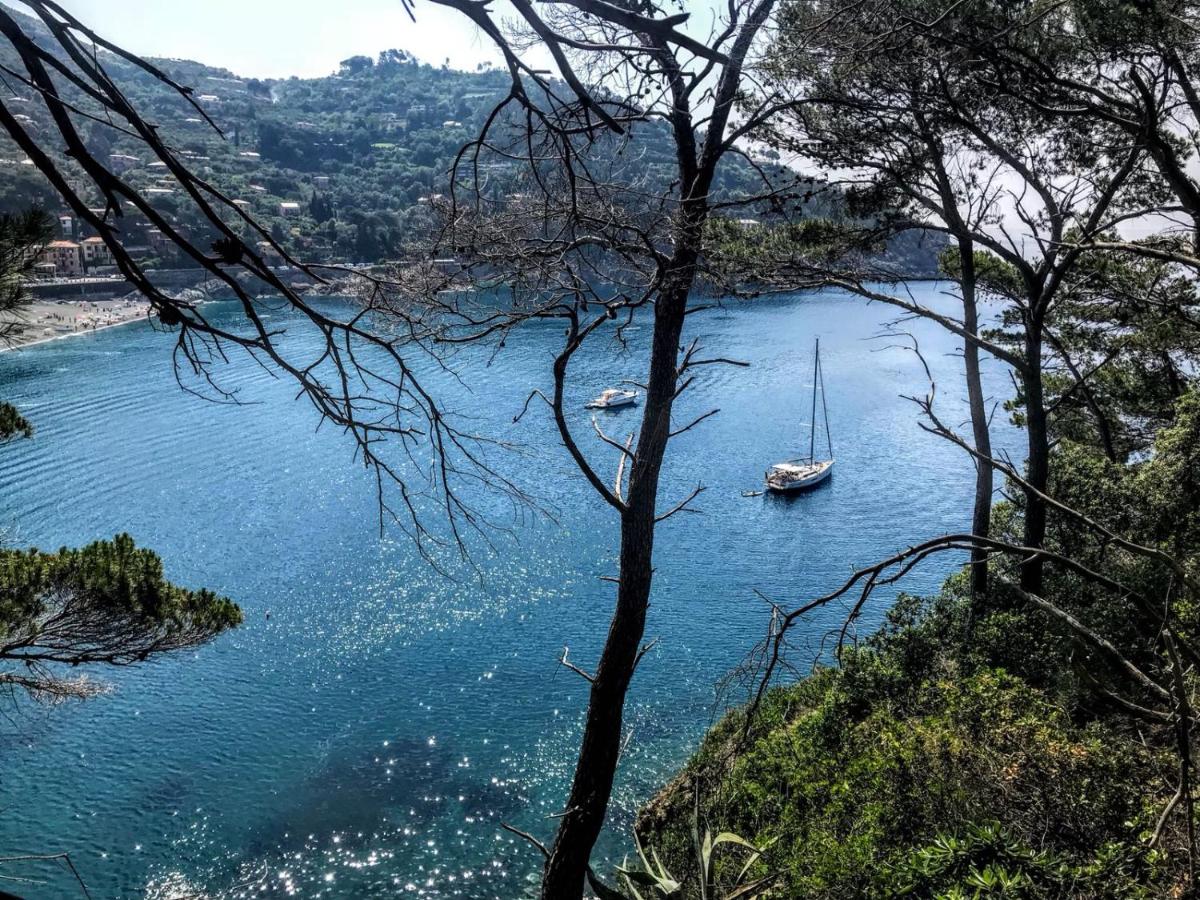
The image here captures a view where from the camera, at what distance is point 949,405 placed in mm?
31109

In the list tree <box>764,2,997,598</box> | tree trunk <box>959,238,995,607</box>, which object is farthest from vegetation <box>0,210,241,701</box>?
tree trunk <box>959,238,995,607</box>

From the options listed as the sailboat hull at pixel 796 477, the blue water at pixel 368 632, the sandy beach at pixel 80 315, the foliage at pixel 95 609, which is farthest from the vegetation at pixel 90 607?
the sandy beach at pixel 80 315

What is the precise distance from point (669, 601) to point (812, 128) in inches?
427

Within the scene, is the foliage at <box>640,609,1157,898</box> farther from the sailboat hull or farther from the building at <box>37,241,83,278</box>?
the building at <box>37,241,83,278</box>

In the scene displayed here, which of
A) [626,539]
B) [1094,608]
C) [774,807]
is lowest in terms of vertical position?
[774,807]

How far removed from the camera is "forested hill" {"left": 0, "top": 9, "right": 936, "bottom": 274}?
4941cm

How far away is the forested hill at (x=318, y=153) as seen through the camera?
4941 cm

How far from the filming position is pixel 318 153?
3543 inches

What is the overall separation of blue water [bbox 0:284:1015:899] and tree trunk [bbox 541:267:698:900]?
1.05m

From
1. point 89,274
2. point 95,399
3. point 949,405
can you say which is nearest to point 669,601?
point 949,405

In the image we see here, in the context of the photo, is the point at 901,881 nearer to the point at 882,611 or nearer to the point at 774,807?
the point at 774,807

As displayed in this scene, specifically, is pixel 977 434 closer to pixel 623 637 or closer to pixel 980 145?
pixel 980 145

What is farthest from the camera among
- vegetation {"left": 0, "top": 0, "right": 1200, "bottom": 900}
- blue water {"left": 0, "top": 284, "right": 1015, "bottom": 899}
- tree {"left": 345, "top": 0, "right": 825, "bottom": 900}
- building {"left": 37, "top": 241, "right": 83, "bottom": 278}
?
building {"left": 37, "top": 241, "right": 83, "bottom": 278}

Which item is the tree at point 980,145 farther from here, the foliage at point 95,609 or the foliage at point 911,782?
the foliage at point 95,609
